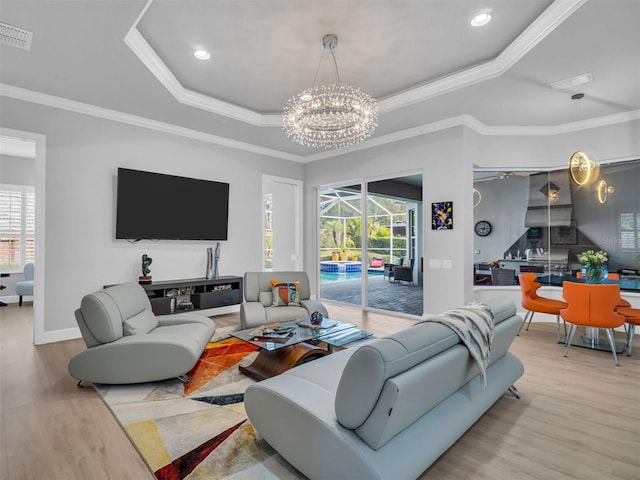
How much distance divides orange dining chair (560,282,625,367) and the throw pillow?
10.8 ft

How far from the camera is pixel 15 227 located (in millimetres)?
7469

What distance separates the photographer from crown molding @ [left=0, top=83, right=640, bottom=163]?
4293mm

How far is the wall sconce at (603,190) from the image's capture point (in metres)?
5.35

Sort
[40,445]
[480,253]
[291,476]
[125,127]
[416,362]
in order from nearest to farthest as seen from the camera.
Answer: [416,362] < [291,476] < [40,445] < [125,127] < [480,253]

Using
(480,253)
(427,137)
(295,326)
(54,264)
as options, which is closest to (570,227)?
(480,253)

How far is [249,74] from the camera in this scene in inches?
160

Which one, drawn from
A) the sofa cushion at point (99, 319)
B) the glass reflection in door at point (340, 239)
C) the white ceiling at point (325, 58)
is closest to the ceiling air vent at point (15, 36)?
the white ceiling at point (325, 58)

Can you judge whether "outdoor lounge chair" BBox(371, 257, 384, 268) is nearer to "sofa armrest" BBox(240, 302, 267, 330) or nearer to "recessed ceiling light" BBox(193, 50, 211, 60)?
"sofa armrest" BBox(240, 302, 267, 330)

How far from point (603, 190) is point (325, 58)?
484 cm

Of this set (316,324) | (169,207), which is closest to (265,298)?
(316,324)

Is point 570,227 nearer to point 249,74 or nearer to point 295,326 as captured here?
point 295,326

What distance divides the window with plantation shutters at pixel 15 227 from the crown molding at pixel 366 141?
4399 millimetres

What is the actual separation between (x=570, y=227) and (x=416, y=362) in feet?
18.0

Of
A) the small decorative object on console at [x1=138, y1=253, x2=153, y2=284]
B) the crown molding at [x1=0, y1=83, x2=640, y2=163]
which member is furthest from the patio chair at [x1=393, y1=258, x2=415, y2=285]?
the small decorative object on console at [x1=138, y1=253, x2=153, y2=284]
